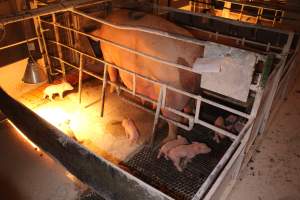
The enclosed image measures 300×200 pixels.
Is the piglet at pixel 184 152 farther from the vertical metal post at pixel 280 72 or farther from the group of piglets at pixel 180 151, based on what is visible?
the vertical metal post at pixel 280 72

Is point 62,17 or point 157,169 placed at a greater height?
point 62,17

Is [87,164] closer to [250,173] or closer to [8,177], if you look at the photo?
[8,177]

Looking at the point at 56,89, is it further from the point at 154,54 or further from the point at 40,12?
the point at 154,54

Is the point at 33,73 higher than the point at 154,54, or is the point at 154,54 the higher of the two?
the point at 154,54

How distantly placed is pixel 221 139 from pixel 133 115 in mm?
1528

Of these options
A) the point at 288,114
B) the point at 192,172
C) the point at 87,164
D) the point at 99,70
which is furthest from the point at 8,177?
the point at 288,114

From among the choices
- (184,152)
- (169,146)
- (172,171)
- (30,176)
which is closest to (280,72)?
(184,152)

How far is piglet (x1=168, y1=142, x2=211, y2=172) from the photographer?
3.52 m

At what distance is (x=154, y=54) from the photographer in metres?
3.60

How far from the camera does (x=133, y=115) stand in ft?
15.3

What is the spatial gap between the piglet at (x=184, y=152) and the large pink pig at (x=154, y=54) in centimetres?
47

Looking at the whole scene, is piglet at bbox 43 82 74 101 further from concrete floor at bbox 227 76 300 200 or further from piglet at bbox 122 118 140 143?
concrete floor at bbox 227 76 300 200

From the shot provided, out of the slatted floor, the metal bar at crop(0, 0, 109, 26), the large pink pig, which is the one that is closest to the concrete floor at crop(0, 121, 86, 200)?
the slatted floor

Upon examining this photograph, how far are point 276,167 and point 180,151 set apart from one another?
1459mm
